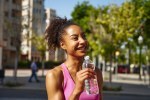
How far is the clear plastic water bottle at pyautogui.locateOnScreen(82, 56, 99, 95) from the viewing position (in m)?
3.00

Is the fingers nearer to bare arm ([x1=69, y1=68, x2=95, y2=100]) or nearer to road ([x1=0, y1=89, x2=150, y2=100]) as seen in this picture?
bare arm ([x1=69, y1=68, x2=95, y2=100])

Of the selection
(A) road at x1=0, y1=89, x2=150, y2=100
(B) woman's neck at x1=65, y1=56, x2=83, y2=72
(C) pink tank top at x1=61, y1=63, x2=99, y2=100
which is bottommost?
(A) road at x1=0, y1=89, x2=150, y2=100

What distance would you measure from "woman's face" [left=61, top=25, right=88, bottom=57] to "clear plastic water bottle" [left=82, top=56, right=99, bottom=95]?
150 mm

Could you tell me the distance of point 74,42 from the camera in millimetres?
3266

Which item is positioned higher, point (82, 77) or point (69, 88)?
point (82, 77)

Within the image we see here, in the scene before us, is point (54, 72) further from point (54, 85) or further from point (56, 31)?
point (56, 31)

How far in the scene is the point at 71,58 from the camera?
336 cm

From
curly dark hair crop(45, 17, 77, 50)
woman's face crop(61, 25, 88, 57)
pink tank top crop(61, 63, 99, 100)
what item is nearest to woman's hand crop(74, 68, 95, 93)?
pink tank top crop(61, 63, 99, 100)

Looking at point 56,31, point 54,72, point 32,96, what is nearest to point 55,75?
point 54,72

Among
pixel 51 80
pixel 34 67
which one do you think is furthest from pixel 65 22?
pixel 34 67

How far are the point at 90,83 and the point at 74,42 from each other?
0.38 m

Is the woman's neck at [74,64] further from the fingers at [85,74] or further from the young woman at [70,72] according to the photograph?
the fingers at [85,74]

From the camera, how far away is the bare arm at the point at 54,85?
3200 millimetres

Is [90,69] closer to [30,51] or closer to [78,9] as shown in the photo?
[78,9]
